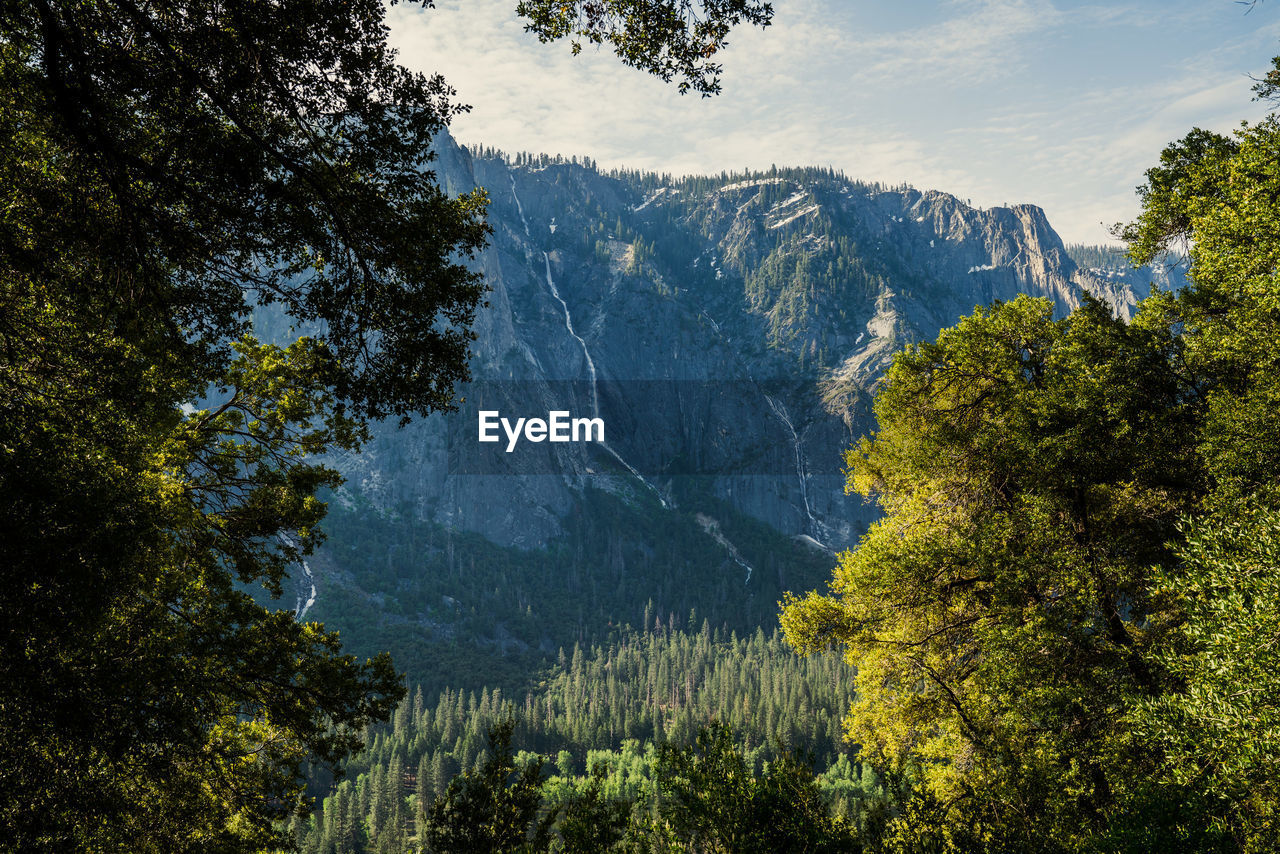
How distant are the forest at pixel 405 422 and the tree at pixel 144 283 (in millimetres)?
39

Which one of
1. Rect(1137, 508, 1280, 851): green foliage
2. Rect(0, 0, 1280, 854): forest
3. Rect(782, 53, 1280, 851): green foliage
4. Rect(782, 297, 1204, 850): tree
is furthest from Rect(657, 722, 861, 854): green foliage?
Rect(1137, 508, 1280, 851): green foliage

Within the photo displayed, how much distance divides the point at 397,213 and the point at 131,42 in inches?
115

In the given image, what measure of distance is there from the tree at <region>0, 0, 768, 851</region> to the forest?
39 millimetres

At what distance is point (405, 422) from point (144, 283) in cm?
319

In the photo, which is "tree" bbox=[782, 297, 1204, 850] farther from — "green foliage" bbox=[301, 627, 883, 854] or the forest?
"green foliage" bbox=[301, 627, 883, 854]

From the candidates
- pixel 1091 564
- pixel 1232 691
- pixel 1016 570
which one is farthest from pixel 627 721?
pixel 1232 691

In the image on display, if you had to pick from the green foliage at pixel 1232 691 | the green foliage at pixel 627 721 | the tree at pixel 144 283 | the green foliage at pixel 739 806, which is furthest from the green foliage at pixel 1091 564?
the green foliage at pixel 627 721

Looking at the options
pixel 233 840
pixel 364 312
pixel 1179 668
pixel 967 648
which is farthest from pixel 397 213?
pixel 967 648

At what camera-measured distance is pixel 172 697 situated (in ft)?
27.7

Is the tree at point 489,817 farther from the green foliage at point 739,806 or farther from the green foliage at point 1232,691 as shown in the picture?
the green foliage at point 1232,691

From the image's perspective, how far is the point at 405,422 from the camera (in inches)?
364

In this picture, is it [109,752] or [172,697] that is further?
[172,697]

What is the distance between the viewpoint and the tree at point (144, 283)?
6762 millimetres

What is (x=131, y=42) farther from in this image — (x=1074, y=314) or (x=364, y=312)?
(x=1074, y=314)
